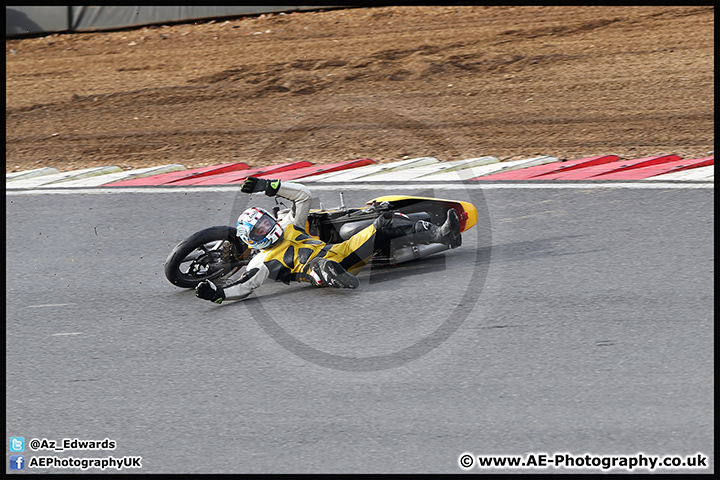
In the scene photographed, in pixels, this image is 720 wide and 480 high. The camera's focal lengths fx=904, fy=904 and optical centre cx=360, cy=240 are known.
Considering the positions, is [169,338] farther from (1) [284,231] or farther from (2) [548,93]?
(2) [548,93]

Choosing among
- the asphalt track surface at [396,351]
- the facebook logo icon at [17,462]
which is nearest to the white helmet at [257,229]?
the asphalt track surface at [396,351]

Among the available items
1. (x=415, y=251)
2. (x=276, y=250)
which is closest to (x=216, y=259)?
(x=276, y=250)

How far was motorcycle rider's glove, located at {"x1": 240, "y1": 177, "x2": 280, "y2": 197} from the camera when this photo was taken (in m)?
7.03

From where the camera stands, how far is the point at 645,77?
13719mm

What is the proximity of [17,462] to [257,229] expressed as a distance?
2.56m

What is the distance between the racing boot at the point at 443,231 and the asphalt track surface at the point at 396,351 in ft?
0.78

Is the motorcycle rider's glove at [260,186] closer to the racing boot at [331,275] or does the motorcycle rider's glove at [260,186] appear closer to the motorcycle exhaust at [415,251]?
the racing boot at [331,275]

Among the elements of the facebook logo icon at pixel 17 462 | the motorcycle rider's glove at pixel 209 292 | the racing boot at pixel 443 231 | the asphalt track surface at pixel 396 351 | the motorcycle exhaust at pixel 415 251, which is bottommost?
the facebook logo icon at pixel 17 462

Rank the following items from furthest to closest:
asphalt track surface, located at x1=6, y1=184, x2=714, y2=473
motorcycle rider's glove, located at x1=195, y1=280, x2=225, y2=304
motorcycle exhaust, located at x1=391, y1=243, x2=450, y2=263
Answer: motorcycle exhaust, located at x1=391, y1=243, x2=450, y2=263, motorcycle rider's glove, located at x1=195, y1=280, x2=225, y2=304, asphalt track surface, located at x1=6, y1=184, x2=714, y2=473

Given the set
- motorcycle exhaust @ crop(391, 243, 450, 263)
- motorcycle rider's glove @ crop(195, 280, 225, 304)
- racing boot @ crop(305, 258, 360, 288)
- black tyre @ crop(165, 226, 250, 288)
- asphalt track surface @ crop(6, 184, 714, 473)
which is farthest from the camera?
motorcycle exhaust @ crop(391, 243, 450, 263)

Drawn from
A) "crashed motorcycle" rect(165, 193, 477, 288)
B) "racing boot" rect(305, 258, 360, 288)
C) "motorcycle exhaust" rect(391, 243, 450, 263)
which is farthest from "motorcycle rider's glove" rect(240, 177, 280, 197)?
"motorcycle exhaust" rect(391, 243, 450, 263)

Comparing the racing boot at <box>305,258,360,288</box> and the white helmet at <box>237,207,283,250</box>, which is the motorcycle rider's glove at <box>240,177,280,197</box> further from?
the racing boot at <box>305,258,360,288</box>

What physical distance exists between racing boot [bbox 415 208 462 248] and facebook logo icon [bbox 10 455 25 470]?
11.7 feet

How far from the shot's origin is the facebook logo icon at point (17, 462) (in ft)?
17.1
